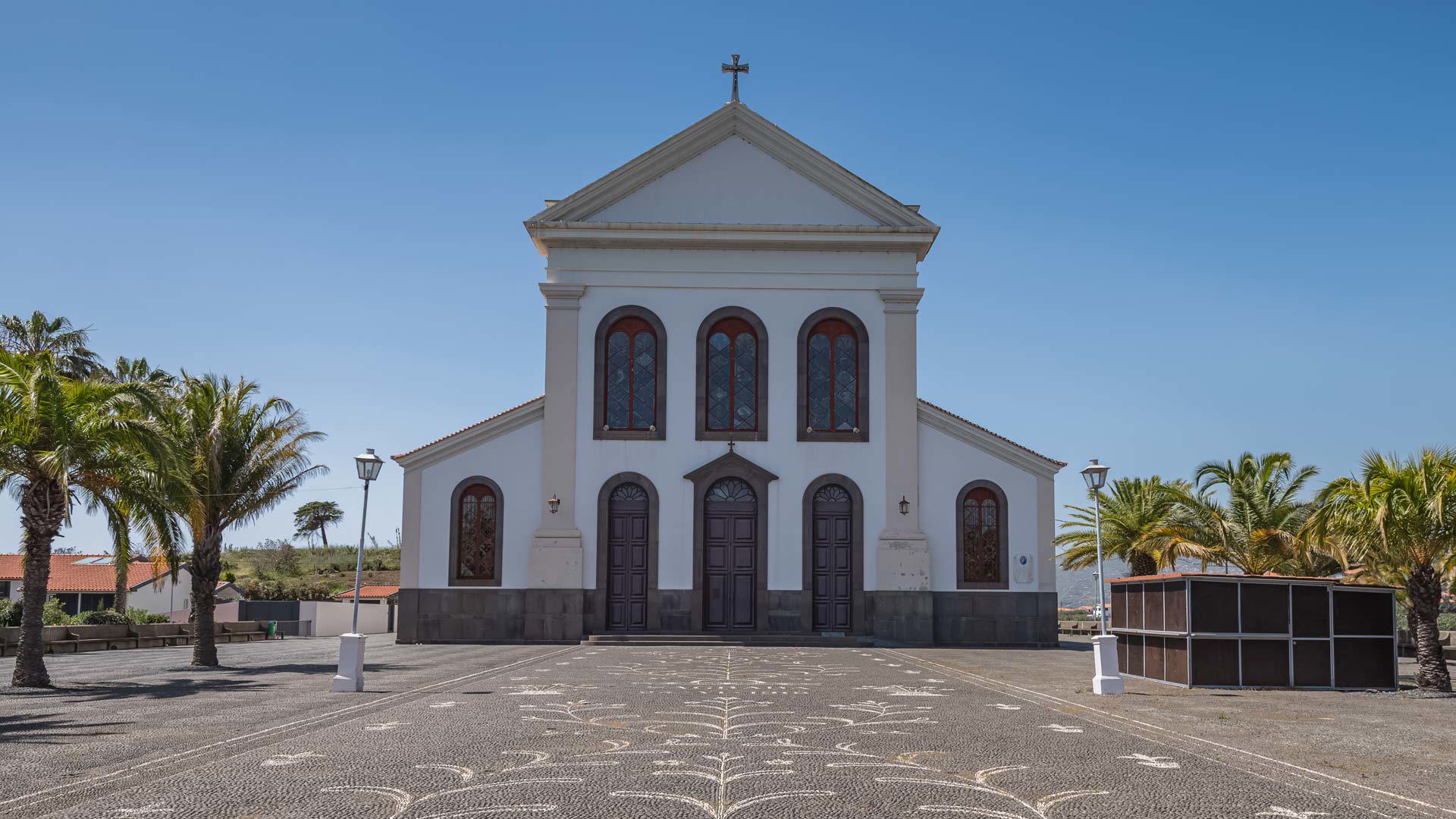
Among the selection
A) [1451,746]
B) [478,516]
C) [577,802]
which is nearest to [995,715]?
[1451,746]

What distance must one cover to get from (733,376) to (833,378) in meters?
2.68

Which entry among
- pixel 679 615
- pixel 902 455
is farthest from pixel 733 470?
pixel 902 455

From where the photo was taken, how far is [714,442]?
29016mm

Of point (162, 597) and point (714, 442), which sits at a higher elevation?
point (714, 442)

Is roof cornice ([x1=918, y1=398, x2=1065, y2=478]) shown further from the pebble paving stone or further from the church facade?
the pebble paving stone

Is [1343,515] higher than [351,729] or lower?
higher

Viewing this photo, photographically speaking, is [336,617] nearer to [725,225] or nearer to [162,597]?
[162,597]

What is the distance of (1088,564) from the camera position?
36281 millimetres

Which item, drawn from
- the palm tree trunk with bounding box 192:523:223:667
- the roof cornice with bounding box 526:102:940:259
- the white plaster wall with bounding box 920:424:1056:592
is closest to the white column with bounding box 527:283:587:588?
the roof cornice with bounding box 526:102:940:259

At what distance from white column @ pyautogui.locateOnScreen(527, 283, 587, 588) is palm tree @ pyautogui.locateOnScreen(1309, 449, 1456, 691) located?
1745 centimetres

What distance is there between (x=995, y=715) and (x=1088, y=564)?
25.0 meters

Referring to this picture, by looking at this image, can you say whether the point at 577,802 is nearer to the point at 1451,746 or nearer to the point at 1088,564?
the point at 1451,746

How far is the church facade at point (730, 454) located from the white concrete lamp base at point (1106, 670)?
1222cm

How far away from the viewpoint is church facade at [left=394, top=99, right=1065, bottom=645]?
2820 centimetres
